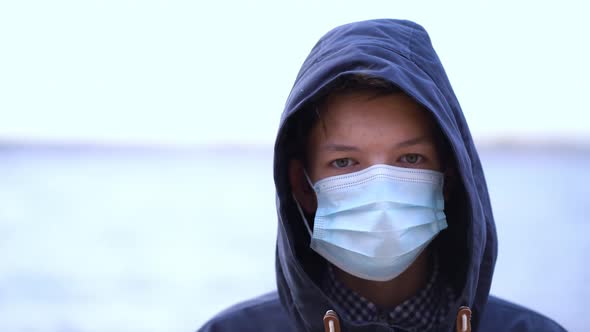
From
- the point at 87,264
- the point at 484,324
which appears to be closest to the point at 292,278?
the point at 484,324

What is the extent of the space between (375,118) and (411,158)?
196mm

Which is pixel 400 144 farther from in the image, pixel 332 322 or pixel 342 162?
pixel 332 322

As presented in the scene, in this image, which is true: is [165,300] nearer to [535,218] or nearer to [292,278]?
[292,278]

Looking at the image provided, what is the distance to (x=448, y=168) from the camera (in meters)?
2.89

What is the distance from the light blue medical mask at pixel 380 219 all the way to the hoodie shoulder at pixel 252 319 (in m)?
0.27

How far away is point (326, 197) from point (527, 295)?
6313mm

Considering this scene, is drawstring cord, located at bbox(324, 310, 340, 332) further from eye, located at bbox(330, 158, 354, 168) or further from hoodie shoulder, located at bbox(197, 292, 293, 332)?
eye, located at bbox(330, 158, 354, 168)

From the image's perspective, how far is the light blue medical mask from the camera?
278 centimetres

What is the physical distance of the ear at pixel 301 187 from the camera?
3000mm

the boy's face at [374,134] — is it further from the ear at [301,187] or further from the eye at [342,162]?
the ear at [301,187]

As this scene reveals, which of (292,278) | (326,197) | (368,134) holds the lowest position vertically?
(292,278)

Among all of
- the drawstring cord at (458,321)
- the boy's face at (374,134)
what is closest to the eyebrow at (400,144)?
the boy's face at (374,134)

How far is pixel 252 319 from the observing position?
9.82 ft

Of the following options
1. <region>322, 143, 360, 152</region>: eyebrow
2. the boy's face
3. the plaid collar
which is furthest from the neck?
<region>322, 143, 360, 152</region>: eyebrow
